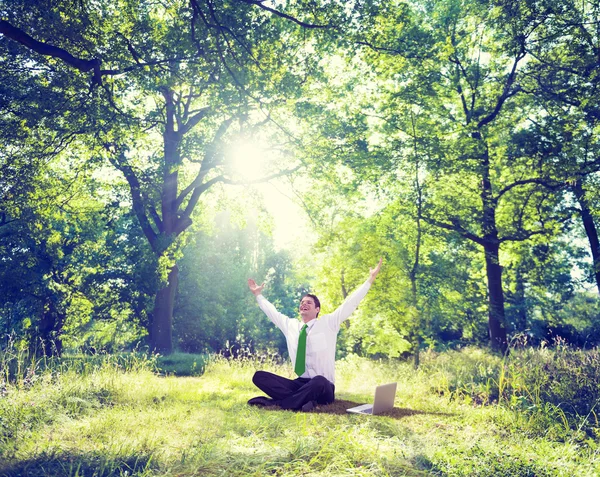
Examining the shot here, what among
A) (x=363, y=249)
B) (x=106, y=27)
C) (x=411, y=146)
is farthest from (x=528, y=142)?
(x=106, y=27)

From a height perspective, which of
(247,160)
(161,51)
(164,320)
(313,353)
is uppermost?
(161,51)

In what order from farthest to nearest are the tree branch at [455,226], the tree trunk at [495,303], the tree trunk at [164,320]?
the tree trunk at [164,320] < the tree trunk at [495,303] < the tree branch at [455,226]

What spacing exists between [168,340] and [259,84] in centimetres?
1248

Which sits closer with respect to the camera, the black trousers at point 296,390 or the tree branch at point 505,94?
the black trousers at point 296,390

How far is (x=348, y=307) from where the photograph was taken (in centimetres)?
676

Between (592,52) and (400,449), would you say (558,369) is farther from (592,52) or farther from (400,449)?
(592,52)

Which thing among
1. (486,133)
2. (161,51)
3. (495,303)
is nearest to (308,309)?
(161,51)

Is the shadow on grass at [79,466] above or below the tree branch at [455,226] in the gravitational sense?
below

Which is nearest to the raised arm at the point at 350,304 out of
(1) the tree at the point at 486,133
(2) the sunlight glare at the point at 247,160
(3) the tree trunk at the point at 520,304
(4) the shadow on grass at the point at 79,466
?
(4) the shadow on grass at the point at 79,466

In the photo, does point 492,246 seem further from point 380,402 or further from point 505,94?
point 380,402

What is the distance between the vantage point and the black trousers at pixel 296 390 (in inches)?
255

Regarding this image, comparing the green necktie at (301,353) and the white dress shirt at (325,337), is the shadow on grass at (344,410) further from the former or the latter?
the green necktie at (301,353)

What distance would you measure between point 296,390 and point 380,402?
1.22 metres

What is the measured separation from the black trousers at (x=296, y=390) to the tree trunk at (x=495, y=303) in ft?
41.0
